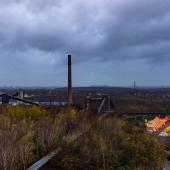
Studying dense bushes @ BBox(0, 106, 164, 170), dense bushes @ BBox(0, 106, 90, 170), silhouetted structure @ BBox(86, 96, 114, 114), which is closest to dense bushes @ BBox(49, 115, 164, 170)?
dense bushes @ BBox(0, 106, 164, 170)

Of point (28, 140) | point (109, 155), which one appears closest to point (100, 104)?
point (28, 140)

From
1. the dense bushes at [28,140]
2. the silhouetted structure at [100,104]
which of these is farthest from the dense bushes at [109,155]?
the silhouetted structure at [100,104]

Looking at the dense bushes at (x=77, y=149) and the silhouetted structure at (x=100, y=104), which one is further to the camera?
the silhouetted structure at (x=100, y=104)

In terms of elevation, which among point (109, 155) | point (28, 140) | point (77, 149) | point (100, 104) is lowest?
point (109, 155)

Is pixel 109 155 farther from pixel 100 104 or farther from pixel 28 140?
pixel 100 104

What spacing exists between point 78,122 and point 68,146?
9.15 m

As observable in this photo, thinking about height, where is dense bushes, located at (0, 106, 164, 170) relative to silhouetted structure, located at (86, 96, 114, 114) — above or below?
below

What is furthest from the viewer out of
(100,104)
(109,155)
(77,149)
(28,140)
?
(100,104)

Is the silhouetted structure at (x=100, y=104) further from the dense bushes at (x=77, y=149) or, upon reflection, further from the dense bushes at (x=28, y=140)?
the dense bushes at (x=77, y=149)

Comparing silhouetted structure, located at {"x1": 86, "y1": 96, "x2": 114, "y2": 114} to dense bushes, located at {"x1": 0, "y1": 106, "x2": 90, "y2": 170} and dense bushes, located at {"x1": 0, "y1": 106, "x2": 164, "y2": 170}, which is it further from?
dense bushes, located at {"x1": 0, "y1": 106, "x2": 164, "y2": 170}

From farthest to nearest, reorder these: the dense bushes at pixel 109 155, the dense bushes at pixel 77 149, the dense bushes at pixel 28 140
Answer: the dense bushes at pixel 109 155, the dense bushes at pixel 77 149, the dense bushes at pixel 28 140

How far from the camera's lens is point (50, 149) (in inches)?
828

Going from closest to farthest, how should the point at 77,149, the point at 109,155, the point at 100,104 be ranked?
the point at 109,155
the point at 77,149
the point at 100,104

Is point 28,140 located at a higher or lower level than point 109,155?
higher
